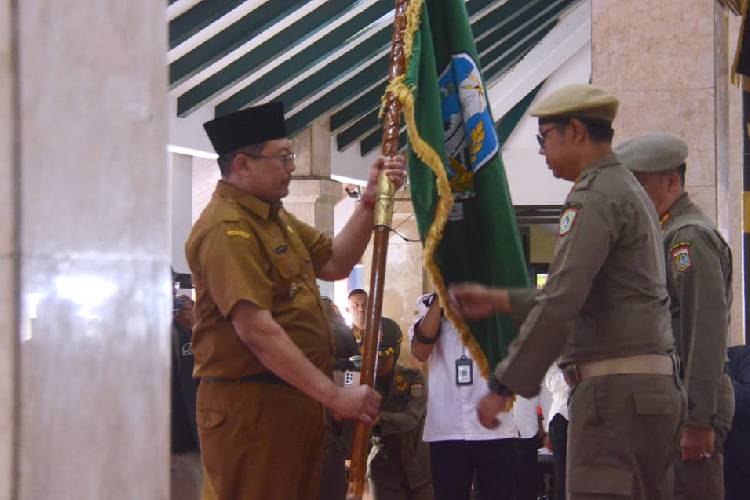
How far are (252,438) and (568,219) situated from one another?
102cm

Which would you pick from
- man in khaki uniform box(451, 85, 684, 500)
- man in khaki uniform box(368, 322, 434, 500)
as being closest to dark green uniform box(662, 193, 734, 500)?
man in khaki uniform box(451, 85, 684, 500)

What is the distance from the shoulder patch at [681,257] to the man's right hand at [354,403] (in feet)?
3.56

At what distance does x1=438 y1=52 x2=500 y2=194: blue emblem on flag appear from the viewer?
12.1 ft

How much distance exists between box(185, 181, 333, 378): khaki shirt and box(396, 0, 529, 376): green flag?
1.24 feet

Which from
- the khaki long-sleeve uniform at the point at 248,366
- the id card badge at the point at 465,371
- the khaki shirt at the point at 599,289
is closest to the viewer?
the khaki shirt at the point at 599,289

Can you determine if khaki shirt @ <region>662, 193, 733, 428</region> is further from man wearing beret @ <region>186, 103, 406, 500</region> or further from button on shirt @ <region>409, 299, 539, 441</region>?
button on shirt @ <region>409, 299, 539, 441</region>

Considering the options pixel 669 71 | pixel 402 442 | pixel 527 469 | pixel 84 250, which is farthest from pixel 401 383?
pixel 84 250

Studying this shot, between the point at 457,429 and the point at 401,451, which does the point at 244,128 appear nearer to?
the point at 457,429

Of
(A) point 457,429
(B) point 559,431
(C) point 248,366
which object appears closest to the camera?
(C) point 248,366

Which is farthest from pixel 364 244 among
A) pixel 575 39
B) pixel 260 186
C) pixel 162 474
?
pixel 575 39

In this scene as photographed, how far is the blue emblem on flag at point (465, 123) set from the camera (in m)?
3.69

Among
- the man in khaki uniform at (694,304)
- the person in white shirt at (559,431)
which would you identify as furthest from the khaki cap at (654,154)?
the person in white shirt at (559,431)

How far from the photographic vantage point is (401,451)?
6277 millimetres

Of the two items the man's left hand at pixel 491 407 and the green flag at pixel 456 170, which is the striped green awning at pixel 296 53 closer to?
the green flag at pixel 456 170
